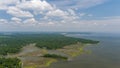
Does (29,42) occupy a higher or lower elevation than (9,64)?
lower

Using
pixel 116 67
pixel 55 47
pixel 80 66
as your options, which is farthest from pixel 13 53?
pixel 116 67

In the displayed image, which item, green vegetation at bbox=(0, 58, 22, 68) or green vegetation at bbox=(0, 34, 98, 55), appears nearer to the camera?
green vegetation at bbox=(0, 58, 22, 68)

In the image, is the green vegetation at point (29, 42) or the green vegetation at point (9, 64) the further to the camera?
the green vegetation at point (29, 42)

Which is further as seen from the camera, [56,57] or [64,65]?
[56,57]

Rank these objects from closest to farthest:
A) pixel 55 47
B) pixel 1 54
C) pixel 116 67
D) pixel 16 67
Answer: pixel 16 67 → pixel 116 67 → pixel 1 54 → pixel 55 47

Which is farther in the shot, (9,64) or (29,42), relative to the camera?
(29,42)

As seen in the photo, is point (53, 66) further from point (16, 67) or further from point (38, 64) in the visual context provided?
point (16, 67)

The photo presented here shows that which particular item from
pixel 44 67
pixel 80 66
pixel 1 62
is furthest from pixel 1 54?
pixel 80 66

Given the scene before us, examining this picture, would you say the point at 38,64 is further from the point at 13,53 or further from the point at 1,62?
the point at 13,53

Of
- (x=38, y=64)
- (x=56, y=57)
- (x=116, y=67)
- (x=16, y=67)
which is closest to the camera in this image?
(x=16, y=67)
